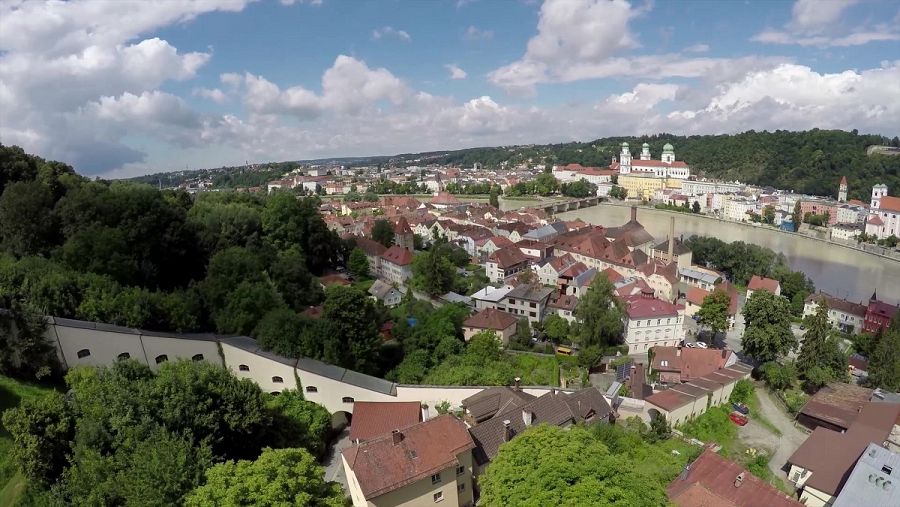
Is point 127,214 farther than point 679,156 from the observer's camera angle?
No

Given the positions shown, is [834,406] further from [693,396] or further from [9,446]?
[9,446]

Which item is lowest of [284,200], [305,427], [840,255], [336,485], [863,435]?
[840,255]

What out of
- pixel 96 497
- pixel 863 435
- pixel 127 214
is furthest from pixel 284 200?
pixel 863 435

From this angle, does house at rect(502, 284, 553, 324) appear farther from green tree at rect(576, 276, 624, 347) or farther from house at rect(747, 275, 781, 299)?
house at rect(747, 275, 781, 299)

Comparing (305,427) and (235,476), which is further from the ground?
(235,476)

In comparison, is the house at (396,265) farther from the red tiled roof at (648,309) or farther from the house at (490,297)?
the red tiled roof at (648,309)

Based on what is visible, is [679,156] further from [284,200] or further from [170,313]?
[170,313]

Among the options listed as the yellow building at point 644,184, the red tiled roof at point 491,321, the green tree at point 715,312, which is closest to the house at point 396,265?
the red tiled roof at point 491,321

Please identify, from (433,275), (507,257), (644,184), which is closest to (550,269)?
(507,257)
